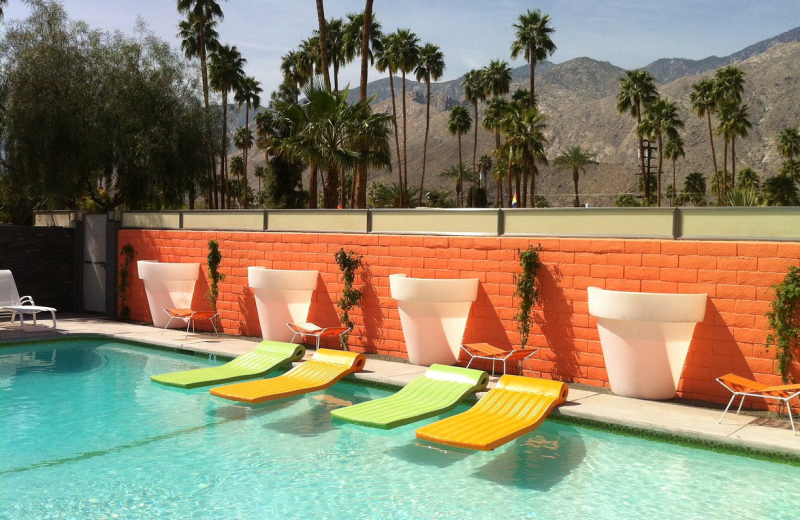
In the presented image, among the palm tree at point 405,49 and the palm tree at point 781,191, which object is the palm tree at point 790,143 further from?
the palm tree at point 405,49

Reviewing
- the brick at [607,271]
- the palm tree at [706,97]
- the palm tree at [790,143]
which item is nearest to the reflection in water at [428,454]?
the brick at [607,271]

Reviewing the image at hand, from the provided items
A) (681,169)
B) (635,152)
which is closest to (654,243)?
(681,169)

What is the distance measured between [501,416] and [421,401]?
95 centimetres

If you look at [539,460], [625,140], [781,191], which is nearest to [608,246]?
[539,460]

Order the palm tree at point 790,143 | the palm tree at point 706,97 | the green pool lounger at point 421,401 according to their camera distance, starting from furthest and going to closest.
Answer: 1. the palm tree at point 790,143
2. the palm tree at point 706,97
3. the green pool lounger at point 421,401

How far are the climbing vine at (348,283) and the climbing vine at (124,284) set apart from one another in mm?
6125

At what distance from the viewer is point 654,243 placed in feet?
28.8

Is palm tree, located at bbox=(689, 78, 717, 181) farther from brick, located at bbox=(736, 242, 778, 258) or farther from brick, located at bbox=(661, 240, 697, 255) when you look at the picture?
brick, located at bbox=(736, 242, 778, 258)

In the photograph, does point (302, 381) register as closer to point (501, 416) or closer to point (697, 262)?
point (501, 416)

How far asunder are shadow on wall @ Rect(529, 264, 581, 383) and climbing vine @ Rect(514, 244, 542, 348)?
94 mm

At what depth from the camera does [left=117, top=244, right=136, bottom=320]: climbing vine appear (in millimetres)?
15672

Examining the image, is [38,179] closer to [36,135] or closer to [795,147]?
[36,135]

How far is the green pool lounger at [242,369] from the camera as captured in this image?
890 centimetres

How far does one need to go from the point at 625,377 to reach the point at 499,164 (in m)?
48.2
